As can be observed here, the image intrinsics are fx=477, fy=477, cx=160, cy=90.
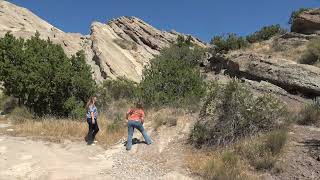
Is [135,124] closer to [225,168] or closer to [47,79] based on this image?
[225,168]

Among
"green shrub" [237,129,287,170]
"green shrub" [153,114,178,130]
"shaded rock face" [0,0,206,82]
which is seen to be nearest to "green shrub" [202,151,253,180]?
"green shrub" [237,129,287,170]

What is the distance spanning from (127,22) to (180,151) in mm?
36841

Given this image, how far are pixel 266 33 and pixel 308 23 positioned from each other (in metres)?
12.8

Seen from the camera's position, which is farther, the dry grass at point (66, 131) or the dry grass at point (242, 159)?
the dry grass at point (66, 131)

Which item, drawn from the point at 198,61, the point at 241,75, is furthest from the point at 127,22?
the point at 241,75

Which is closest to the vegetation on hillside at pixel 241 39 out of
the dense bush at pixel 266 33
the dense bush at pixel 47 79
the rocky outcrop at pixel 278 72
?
the dense bush at pixel 266 33

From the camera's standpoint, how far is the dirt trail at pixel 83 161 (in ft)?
38.5

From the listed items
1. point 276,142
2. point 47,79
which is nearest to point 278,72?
point 47,79

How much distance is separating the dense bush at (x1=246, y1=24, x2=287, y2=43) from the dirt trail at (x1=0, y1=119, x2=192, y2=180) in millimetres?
31200

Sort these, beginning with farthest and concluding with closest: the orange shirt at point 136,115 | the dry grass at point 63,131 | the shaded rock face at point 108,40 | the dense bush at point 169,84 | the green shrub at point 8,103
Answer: the shaded rock face at point 108,40 < the green shrub at point 8,103 < the dense bush at point 169,84 < the dry grass at point 63,131 < the orange shirt at point 136,115

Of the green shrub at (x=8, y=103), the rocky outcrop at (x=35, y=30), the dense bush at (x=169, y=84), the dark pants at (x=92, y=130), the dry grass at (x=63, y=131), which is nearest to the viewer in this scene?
the dark pants at (x=92, y=130)

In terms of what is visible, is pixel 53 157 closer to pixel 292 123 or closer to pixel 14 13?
pixel 292 123

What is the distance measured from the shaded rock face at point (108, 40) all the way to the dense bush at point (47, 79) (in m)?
6.79

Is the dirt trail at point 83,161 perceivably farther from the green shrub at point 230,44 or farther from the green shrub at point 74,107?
the green shrub at point 230,44
